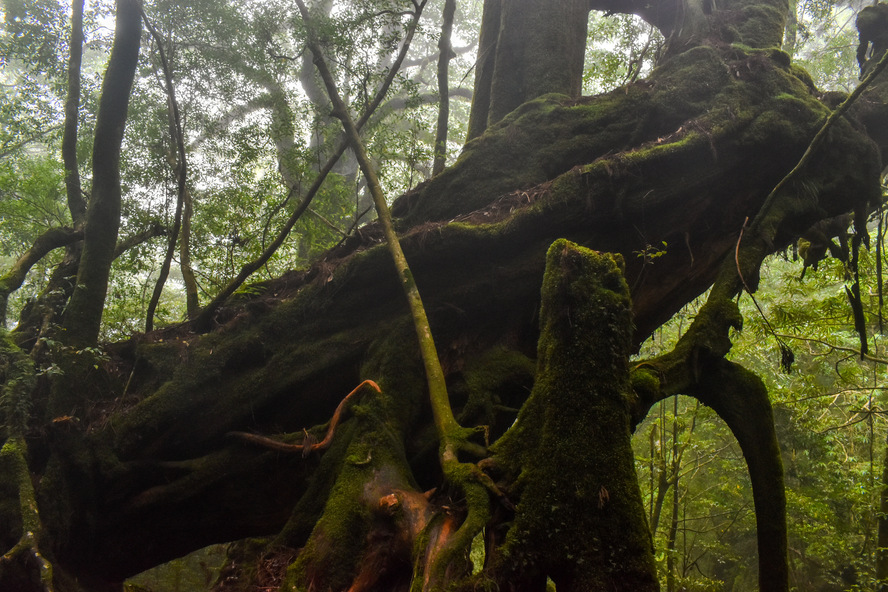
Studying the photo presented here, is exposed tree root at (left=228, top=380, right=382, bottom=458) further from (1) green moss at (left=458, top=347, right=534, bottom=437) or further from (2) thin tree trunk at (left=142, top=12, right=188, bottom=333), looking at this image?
(2) thin tree trunk at (left=142, top=12, right=188, bottom=333)

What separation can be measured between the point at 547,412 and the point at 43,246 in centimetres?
611

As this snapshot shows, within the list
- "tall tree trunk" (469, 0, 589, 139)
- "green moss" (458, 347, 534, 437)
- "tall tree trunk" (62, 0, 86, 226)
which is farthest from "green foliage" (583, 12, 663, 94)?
"tall tree trunk" (62, 0, 86, 226)

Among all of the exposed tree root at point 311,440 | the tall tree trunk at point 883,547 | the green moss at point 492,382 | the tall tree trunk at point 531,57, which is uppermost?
the tall tree trunk at point 531,57

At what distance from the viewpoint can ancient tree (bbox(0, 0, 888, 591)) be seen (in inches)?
111

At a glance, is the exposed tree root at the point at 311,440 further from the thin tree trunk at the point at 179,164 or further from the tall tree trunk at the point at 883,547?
the tall tree trunk at the point at 883,547

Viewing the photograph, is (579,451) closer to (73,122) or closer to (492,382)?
(492,382)

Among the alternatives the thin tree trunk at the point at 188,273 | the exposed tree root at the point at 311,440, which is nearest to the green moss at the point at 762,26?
the exposed tree root at the point at 311,440

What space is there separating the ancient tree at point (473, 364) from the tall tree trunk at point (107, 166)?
73cm

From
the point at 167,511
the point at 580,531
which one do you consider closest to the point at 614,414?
the point at 580,531

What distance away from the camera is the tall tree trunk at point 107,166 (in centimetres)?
489

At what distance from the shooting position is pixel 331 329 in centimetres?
475

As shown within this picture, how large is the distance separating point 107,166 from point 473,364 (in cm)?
419

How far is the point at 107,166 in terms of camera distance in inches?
198

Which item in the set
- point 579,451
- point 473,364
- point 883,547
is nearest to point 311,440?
point 473,364
